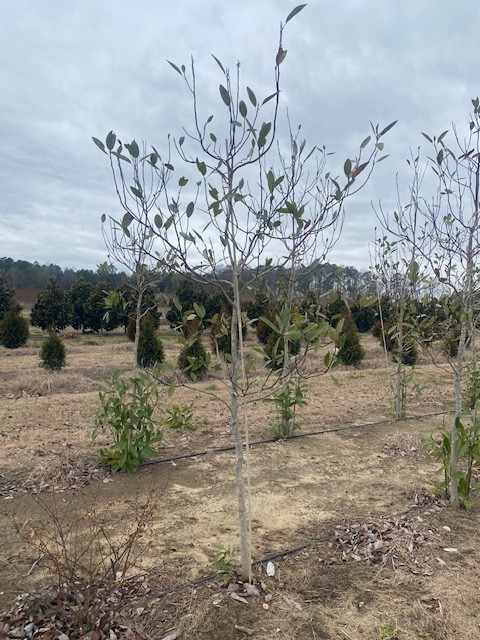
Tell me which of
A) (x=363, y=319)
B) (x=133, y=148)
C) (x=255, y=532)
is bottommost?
(x=255, y=532)

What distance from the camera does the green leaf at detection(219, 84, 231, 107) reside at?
1.85m

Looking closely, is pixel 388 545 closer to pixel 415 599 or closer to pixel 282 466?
pixel 415 599

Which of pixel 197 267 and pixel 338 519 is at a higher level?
pixel 197 267

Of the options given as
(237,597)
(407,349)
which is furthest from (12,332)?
(237,597)

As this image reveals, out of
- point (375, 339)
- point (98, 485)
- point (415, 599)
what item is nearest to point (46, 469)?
point (98, 485)

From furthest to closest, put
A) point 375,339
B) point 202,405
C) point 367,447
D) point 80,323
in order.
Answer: point 80,323 < point 375,339 < point 202,405 < point 367,447

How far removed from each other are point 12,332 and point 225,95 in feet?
45.0

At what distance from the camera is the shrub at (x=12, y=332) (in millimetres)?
13664

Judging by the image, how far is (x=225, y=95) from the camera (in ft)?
6.17

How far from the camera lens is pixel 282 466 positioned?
13.7 ft

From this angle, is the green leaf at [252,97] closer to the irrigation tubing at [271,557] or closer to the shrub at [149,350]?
the irrigation tubing at [271,557]

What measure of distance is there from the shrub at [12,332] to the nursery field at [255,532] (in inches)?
347

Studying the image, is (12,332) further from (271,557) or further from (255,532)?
(271,557)

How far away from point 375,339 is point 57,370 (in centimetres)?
1166
